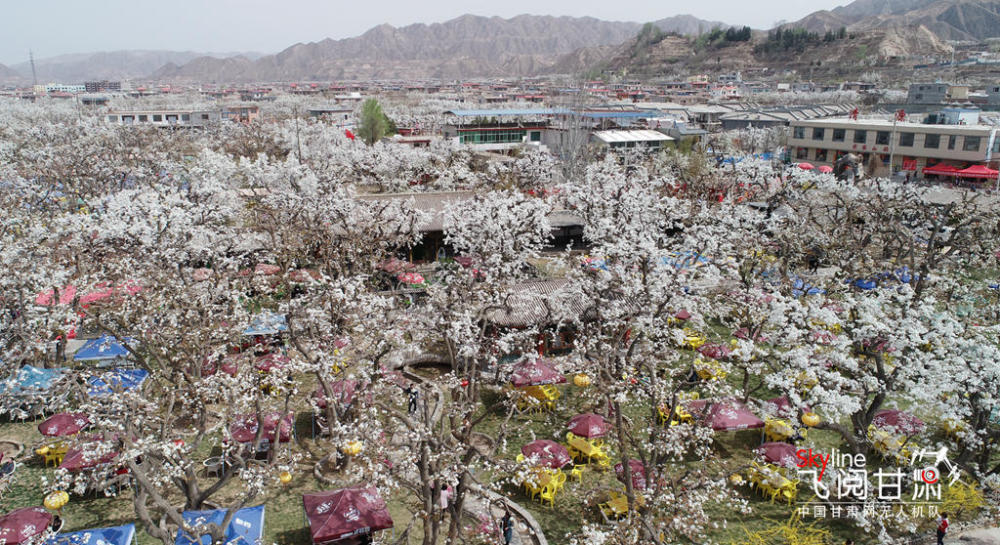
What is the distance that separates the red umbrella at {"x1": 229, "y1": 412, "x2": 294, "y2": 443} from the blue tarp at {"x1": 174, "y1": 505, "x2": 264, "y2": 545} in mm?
2304

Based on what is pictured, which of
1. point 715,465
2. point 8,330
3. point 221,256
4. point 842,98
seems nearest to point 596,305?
point 715,465

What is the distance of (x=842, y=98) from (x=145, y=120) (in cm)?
9329

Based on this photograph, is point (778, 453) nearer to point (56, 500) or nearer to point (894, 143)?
point (56, 500)

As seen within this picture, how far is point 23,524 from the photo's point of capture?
10.9 meters

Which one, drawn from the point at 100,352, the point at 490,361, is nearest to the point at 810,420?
the point at 490,361

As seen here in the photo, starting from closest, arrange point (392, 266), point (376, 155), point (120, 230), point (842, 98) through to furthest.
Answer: point (120, 230), point (392, 266), point (376, 155), point (842, 98)

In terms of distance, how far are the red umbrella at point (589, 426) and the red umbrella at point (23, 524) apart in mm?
10284

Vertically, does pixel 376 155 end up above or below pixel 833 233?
above

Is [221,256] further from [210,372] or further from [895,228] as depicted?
[895,228]

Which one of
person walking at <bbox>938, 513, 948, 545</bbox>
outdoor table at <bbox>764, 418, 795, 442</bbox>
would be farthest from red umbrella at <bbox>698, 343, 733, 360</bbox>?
person walking at <bbox>938, 513, 948, 545</bbox>

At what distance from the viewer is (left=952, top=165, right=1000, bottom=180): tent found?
127 feet

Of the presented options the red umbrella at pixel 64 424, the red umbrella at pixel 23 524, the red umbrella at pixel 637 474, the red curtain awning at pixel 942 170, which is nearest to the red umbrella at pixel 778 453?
the red umbrella at pixel 637 474

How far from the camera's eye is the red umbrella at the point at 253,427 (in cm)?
1353

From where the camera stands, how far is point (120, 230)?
62.8ft
